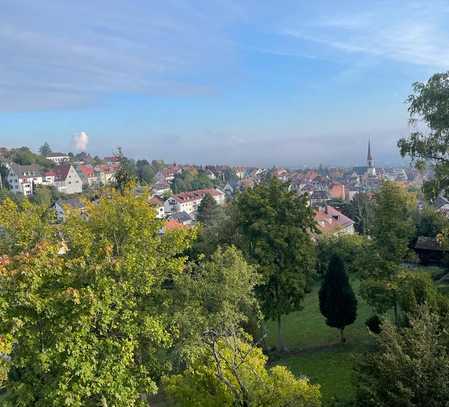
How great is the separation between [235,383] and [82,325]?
436 cm

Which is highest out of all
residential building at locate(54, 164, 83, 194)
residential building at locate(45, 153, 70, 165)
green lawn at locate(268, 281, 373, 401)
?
residential building at locate(45, 153, 70, 165)

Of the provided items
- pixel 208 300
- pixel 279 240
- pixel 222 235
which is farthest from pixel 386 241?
pixel 208 300

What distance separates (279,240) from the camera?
2012 cm

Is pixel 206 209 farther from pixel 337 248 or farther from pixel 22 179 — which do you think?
pixel 22 179

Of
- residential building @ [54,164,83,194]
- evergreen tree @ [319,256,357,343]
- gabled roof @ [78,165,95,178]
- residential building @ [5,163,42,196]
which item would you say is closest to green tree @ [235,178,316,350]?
evergreen tree @ [319,256,357,343]

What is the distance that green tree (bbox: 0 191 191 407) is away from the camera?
9539 millimetres

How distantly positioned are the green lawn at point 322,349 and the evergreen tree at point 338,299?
1194 mm

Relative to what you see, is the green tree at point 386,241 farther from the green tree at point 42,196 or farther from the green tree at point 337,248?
the green tree at point 42,196

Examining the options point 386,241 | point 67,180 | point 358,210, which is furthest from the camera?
point 67,180

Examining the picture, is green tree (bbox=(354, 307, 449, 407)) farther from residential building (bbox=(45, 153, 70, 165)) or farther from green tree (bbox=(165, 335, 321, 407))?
residential building (bbox=(45, 153, 70, 165))

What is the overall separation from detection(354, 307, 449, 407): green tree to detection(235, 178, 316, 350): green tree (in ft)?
35.2

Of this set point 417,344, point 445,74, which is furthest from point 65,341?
point 445,74

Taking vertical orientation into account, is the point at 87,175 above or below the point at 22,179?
above

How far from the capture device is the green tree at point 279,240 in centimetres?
2048
